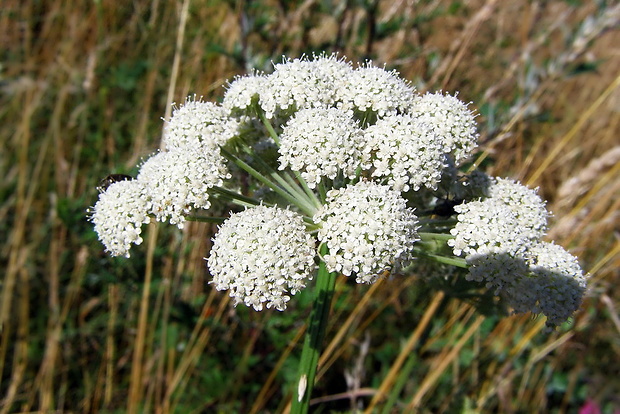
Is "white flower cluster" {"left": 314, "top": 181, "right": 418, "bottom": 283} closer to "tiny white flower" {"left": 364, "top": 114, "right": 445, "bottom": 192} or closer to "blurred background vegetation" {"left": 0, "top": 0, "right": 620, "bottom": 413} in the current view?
"tiny white flower" {"left": 364, "top": 114, "right": 445, "bottom": 192}

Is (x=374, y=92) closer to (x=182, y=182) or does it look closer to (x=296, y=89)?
(x=296, y=89)

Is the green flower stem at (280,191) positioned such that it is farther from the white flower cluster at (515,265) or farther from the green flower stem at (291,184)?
the white flower cluster at (515,265)

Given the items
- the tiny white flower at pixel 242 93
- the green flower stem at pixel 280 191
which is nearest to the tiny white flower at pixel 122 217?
the green flower stem at pixel 280 191

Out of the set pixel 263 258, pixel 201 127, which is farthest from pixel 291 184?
pixel 263 258

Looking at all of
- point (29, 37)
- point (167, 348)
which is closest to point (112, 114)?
point (29, 37)

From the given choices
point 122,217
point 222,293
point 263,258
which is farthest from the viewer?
point 222,293

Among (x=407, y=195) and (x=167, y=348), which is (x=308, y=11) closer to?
(x=407, y=195)

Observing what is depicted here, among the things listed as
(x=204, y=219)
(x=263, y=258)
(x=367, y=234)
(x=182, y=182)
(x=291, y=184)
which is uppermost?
(x=291, y=184)
